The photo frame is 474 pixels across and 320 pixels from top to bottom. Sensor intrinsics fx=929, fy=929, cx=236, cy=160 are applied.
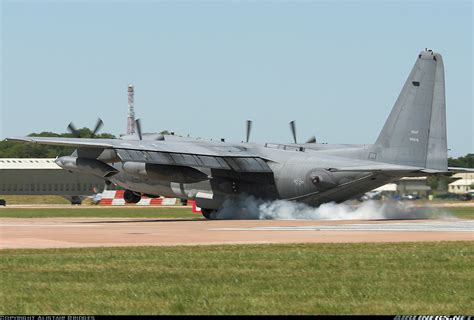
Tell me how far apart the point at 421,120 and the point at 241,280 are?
34783 mm

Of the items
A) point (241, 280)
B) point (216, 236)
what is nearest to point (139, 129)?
point (216, 236)

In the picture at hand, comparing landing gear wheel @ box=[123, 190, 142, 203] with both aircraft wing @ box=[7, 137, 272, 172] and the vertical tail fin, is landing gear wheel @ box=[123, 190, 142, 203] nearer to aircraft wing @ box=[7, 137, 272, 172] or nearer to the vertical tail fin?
aircraft wing @ box=[7, 137, 272, 172]

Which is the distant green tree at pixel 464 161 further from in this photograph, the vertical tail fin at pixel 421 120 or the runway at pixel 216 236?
the runway at pixel 216 236

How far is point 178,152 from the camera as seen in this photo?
56.5 m

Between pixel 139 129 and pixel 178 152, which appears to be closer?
pixel 178 152

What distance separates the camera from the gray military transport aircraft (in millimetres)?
54250

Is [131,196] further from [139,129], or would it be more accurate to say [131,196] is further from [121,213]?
[121,213]

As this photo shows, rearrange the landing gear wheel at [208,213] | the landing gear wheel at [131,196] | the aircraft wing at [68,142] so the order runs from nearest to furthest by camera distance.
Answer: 1. the aircraft wing at [68,142]
2. the landing gear wheel at [208,213]
3. the landing gear wheel at [131,196]

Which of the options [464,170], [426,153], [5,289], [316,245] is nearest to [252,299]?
[5,289]

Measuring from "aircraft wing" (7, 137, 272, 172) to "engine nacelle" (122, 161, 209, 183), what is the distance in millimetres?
1199

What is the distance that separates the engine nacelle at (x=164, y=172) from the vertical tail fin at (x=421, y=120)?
1250 cm

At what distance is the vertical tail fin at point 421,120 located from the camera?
54.2 metres

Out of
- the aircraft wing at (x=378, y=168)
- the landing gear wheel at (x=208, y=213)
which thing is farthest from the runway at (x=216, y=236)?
the landing gear wheel at (x=208, y=213)

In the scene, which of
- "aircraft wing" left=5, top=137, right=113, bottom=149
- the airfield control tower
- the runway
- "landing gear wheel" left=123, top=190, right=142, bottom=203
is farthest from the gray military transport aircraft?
the airfield control tower
